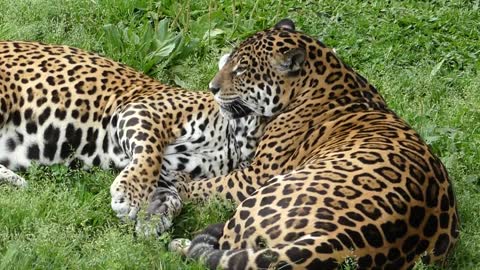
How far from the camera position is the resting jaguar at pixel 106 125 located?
10.4 meters

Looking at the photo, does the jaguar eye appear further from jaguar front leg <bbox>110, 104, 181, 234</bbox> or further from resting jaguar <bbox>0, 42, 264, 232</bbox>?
jaguar front leg <bbox>110, 104, 181, 234</bbox>

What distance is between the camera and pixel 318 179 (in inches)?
325

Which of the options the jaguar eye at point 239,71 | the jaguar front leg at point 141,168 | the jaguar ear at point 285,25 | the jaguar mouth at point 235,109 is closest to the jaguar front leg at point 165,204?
the jaguar front leg at point 141,168

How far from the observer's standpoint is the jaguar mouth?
33.5 ft

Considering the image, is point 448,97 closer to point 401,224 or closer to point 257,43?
point 257,43

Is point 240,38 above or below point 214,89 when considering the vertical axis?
below

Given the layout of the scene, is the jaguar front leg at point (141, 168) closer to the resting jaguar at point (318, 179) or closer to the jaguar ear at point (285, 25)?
the resting jaguar at point (318, 179)

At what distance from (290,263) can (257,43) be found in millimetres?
3200

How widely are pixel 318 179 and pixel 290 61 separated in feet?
6.46

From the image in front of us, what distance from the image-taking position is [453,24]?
45.0ft

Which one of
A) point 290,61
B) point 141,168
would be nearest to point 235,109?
point 290,61

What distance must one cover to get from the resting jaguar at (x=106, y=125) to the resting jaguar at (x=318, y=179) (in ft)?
1.31

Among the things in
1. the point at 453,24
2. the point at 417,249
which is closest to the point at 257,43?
the point at 417,249

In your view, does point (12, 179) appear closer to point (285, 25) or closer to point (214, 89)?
point (214, 89)
